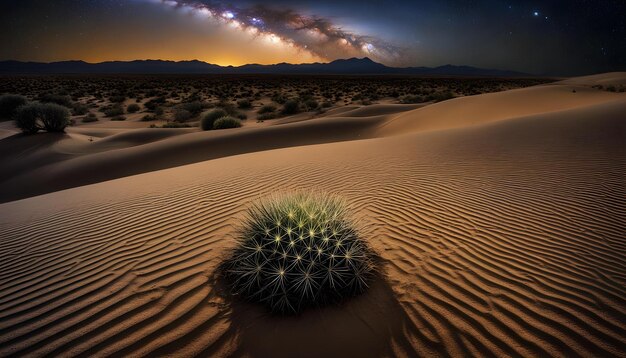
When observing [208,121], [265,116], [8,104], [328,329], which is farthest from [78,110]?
[328,329]

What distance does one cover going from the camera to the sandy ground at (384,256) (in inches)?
113

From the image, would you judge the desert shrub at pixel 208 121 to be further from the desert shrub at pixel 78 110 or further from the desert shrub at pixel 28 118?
the desert shrub at pixel 78 110

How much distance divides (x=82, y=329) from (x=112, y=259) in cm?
138

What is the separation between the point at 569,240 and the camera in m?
4.28

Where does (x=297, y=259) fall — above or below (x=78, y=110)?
below

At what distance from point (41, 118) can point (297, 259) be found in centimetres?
1839

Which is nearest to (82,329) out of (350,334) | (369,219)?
(350,334)

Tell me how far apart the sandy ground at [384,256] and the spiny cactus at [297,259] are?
194mm

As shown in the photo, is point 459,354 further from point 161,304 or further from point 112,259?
point 112,259

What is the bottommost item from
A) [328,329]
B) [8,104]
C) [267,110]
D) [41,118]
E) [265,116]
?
[328,329]

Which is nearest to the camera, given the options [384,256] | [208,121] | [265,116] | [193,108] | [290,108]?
[384,256]

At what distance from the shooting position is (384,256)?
411 cm

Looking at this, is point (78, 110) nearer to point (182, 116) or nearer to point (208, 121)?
point (182, 116)

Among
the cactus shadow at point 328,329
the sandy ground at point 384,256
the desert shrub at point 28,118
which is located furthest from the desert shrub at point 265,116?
the cactus shadow at point 328,329
